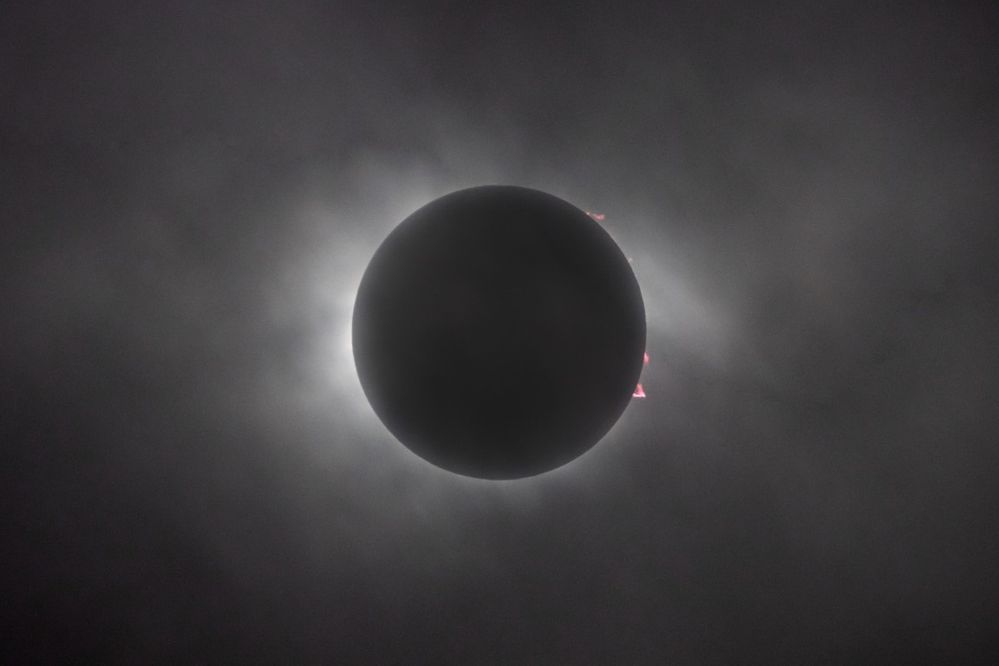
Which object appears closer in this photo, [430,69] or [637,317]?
[637,317]

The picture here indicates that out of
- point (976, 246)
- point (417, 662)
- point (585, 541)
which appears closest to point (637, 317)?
point (585, 541)

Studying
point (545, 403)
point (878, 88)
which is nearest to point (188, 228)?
point (545, 403)

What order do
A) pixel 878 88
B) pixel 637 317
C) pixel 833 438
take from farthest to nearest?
pixel 833 438
pixel 878 88
pixel 637 317

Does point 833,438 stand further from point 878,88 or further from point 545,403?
point 545,403

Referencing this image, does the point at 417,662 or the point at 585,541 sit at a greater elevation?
the point at 585,541

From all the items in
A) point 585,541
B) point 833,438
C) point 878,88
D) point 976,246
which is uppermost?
point 878,88

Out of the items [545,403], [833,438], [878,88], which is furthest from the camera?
[833,438]
